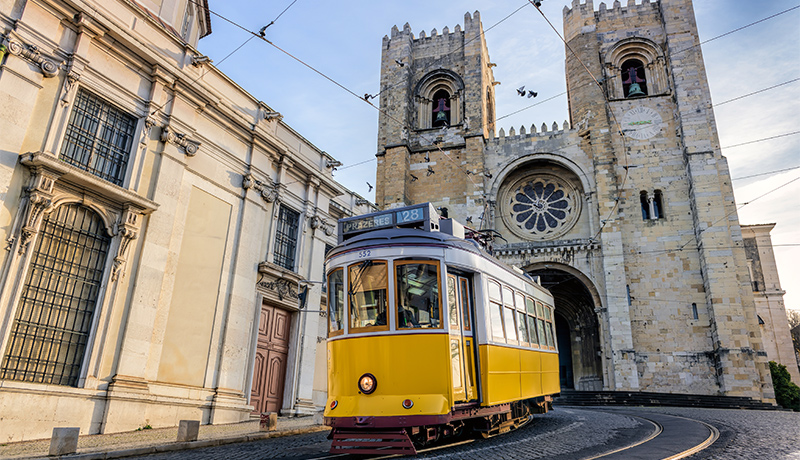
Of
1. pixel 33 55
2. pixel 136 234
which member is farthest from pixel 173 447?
pixel 33 55

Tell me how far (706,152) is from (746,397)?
11.0 meters

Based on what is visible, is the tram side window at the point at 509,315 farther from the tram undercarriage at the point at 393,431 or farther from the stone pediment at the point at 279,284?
the stone pediment at the point at 279,284

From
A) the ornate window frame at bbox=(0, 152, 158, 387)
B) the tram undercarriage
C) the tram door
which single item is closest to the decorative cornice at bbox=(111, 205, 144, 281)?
the ornate window frame at bbox=(0, 152, 158, 387)

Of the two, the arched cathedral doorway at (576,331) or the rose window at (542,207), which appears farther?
the rose window at (542,207)

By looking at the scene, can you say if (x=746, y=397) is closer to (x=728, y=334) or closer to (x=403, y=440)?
(x=728, y=334)

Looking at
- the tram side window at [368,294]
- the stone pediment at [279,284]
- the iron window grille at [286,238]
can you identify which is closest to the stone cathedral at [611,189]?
the iron window grille at [286,238]

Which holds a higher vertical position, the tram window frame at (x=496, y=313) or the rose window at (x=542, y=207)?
the rose window at (x=542, y=207)

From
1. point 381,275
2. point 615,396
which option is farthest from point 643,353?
point 381,275

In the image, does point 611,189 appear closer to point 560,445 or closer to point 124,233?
point 560,445

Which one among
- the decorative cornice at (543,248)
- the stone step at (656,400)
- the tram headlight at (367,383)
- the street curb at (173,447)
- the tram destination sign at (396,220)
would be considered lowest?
the street curb at (173,447)

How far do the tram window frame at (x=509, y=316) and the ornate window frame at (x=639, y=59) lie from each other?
21.8m

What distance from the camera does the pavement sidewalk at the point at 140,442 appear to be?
5969 mm

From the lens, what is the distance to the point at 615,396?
19297mm

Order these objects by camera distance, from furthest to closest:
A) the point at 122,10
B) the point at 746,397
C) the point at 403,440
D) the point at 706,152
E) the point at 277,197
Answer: the point at 706,152 < the point at 746,397 < the point at 277,197 < the point at 122,10 < the point at 403,440
